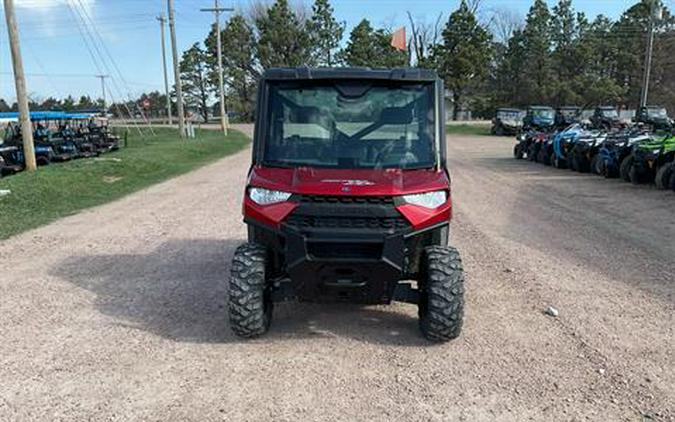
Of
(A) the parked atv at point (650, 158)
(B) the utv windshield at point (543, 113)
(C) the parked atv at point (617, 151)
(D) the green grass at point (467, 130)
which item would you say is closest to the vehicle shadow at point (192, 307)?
(A) the parked atv at point (650, 158)

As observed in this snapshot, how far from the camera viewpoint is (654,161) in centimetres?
1364

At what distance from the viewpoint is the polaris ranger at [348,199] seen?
14.4 ft

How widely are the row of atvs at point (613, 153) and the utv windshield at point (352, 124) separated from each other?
33.5 feet

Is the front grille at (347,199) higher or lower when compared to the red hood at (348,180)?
lower

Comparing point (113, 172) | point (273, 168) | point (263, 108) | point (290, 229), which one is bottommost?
point (113, 172)

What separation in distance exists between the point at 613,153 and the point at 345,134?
44.1 feet

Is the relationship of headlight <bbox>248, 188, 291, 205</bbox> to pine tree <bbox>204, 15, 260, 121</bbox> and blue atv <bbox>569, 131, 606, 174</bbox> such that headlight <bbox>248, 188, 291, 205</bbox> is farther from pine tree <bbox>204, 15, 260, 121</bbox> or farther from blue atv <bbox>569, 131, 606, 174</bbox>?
pine tree <bbox>204, 15, 260, 121</bbox>

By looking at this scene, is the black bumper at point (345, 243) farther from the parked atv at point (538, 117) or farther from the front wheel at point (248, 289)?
the parked atv at point (538, 117)

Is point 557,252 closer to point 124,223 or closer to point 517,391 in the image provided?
point 517,391

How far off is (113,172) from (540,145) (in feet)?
48.8

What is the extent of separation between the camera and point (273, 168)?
482 centimetres

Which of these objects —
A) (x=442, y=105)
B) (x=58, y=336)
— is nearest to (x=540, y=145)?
(x=442, y=105)

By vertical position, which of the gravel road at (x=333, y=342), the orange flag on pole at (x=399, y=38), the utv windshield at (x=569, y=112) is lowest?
the gravel road at (x=333, y=342)

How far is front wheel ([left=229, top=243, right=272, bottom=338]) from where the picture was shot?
463 cm
